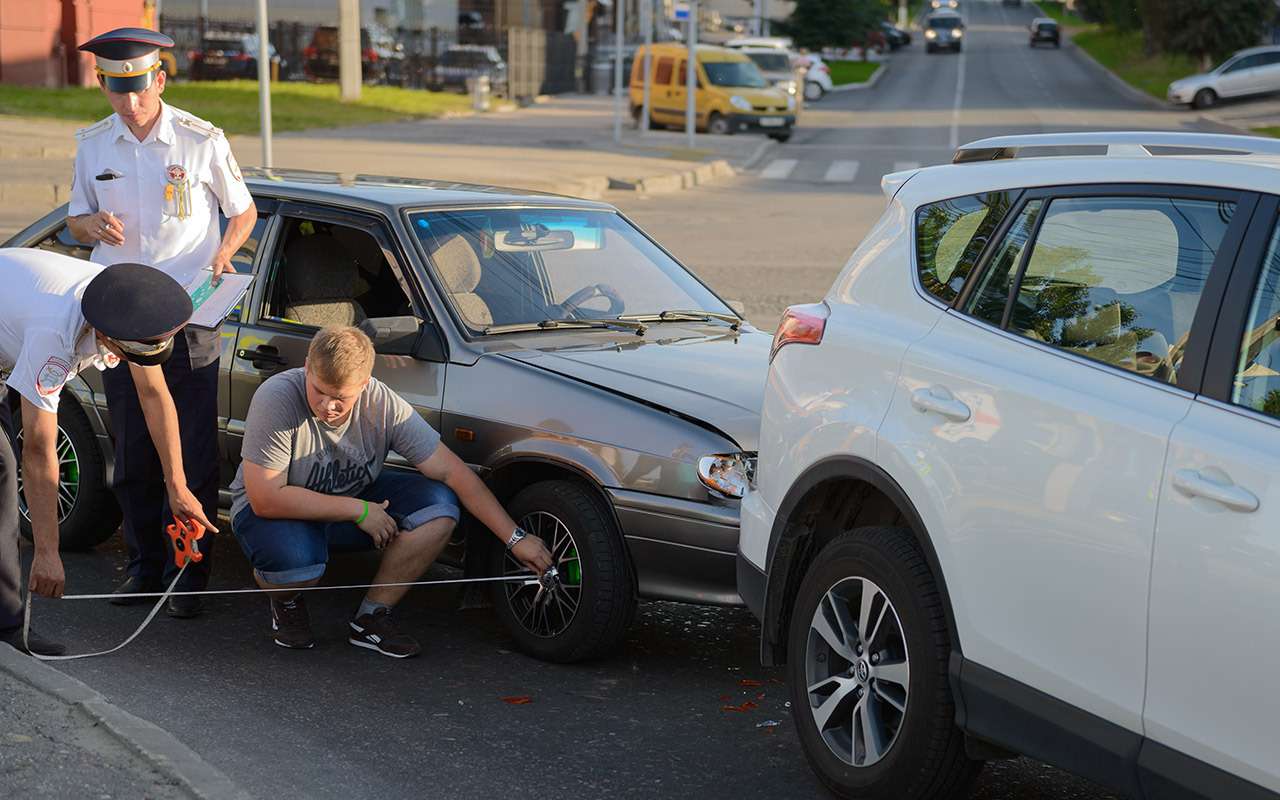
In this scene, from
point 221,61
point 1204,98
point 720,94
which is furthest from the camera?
point 1204,98

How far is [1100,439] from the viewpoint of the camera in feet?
11.8

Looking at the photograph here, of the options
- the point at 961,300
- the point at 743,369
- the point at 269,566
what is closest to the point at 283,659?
the point at 269,566

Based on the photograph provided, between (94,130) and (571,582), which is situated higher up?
(94,130)

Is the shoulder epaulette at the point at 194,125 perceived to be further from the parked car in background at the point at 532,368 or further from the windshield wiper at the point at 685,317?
the windshield wiper at the point at 685,317

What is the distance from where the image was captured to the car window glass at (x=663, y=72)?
121 feet

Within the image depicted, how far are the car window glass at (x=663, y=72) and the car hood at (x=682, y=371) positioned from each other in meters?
31.0

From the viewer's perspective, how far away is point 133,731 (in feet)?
14.2

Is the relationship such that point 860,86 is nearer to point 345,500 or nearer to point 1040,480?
point 345,500

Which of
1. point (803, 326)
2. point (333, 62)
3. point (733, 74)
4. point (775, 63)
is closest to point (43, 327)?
point (803, 326)

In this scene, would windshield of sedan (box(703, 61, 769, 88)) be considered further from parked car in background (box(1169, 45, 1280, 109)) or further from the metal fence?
parked car in background (box(1169, 45, 1280, 109))

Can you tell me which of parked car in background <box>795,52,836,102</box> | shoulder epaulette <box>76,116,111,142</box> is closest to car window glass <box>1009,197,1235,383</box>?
shoulder epaulette <box>76,116,111,142</box>

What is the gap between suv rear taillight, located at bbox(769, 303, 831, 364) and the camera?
185 inches

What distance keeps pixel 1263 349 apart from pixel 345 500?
3.26 m

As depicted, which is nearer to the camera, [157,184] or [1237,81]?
[157,184]
